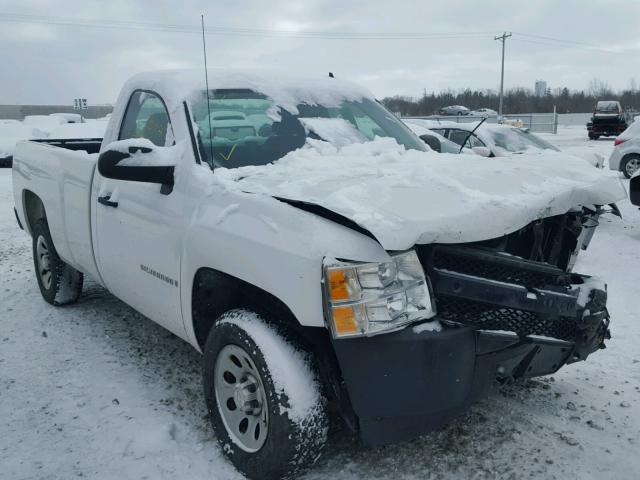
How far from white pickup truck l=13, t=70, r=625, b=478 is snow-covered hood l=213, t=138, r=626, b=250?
0.01 meters

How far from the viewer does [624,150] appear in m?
12.3

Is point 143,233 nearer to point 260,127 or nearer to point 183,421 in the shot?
point 260,127

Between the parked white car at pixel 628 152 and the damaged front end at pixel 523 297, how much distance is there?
35.3 ft

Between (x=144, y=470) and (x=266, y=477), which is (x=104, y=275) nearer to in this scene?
(x=144, y=470)

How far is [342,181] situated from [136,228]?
4.36ft

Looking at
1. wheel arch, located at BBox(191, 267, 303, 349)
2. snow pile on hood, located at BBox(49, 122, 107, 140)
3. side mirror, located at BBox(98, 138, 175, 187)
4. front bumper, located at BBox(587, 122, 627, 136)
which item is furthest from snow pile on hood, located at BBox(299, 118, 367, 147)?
front bumper, located at BBox(587, 122, 627, 136)

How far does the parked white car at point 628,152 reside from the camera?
40.2 feet

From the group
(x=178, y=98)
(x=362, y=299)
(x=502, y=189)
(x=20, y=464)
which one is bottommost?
(x=20, y=464)

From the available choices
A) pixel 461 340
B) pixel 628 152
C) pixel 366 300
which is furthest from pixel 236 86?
pixel 628 152

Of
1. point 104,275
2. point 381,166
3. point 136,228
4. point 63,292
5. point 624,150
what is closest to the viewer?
point 381,166

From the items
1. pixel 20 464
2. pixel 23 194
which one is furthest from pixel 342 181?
pixel 23 194

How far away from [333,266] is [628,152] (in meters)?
11.8

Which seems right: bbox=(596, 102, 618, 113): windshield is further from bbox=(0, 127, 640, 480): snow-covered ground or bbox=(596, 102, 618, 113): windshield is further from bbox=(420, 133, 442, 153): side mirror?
bbox=(420, 133, 442, 153): side mirror

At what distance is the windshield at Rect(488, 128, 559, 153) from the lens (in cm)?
1023
